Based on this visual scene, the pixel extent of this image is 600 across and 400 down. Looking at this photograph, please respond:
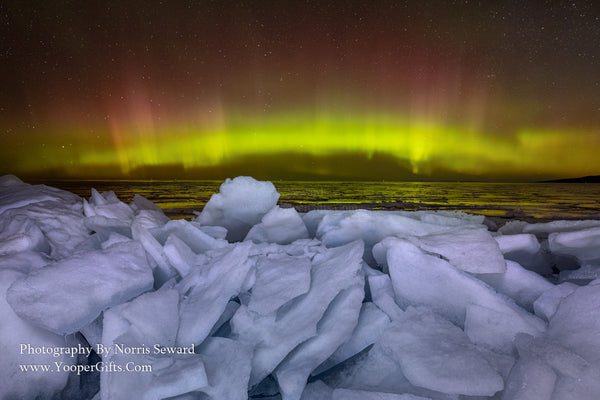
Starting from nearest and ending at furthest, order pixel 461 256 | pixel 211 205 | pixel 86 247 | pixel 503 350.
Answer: pixel 503 350, pixel 461 256, pixel 86 247, pixel 211 205

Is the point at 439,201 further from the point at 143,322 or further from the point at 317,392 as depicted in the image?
the point at 143,322

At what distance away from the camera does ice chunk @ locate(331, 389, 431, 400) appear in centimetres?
148

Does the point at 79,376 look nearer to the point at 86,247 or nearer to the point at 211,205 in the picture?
the point at 86,247

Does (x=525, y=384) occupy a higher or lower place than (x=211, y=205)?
lower

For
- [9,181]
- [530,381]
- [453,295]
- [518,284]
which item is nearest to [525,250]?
[518,284]

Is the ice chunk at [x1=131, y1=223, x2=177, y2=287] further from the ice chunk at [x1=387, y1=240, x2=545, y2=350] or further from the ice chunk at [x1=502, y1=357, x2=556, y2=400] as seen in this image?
the ice chunk at [x1=502, y1=357, x2=556, y2=400]

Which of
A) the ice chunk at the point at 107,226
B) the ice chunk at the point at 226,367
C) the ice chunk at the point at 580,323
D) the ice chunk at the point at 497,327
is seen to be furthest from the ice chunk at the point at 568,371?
the ice chunk at the point at 107,226

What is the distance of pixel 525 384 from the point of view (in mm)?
1314

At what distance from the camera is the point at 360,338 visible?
1.97m

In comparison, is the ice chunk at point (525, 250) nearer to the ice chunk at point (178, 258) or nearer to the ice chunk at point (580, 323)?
the ice chunk at point (580, 323)

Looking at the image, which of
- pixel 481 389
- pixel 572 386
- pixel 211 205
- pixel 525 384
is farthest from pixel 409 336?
pixel 211 205

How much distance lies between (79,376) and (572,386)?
2.83 metres

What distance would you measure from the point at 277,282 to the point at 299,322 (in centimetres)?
39

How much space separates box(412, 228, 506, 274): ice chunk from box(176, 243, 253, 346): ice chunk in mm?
1530
